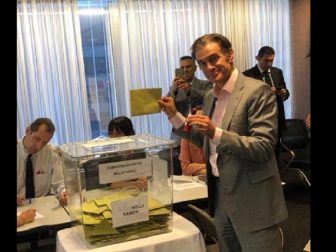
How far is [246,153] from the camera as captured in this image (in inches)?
55.6

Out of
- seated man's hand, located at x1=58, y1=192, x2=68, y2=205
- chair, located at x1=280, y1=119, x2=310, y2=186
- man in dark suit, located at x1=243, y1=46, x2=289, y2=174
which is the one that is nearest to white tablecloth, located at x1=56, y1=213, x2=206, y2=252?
seated man's hand, located at x1=58, y1=192, x2=68, y2=205

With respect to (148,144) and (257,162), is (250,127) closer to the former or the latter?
(257,162)

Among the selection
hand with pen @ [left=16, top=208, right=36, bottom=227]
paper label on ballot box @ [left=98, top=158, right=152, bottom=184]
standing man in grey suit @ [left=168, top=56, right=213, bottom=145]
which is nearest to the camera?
paper label on ballot box @ [left=98, top=158, right=152, bottom=184]

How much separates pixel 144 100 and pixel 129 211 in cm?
40

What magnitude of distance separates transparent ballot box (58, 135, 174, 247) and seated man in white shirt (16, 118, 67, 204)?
1248mm

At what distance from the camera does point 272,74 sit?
4309mm

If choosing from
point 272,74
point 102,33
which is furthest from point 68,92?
point 272,74

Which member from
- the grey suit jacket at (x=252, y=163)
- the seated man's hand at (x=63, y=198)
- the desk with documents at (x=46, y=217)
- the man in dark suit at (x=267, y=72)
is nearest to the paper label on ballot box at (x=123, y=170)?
the grey suit jacket at (x=252, y=163)

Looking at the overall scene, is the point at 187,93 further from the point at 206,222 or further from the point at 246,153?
the point at 246,153

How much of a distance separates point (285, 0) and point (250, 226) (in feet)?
14.7

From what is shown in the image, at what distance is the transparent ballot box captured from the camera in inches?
51.3

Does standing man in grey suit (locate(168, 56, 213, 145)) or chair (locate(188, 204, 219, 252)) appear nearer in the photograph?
chair (locate(188, 204, 219, 252))

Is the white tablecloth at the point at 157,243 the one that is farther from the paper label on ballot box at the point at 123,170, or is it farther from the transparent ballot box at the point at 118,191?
the paper label on ballot box at the point at 123,170

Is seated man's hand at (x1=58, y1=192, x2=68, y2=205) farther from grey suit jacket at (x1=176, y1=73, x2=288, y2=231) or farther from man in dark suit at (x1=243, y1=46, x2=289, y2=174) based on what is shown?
man in dark suit at (x1=243, y1=46, x2=289, y2=174)
